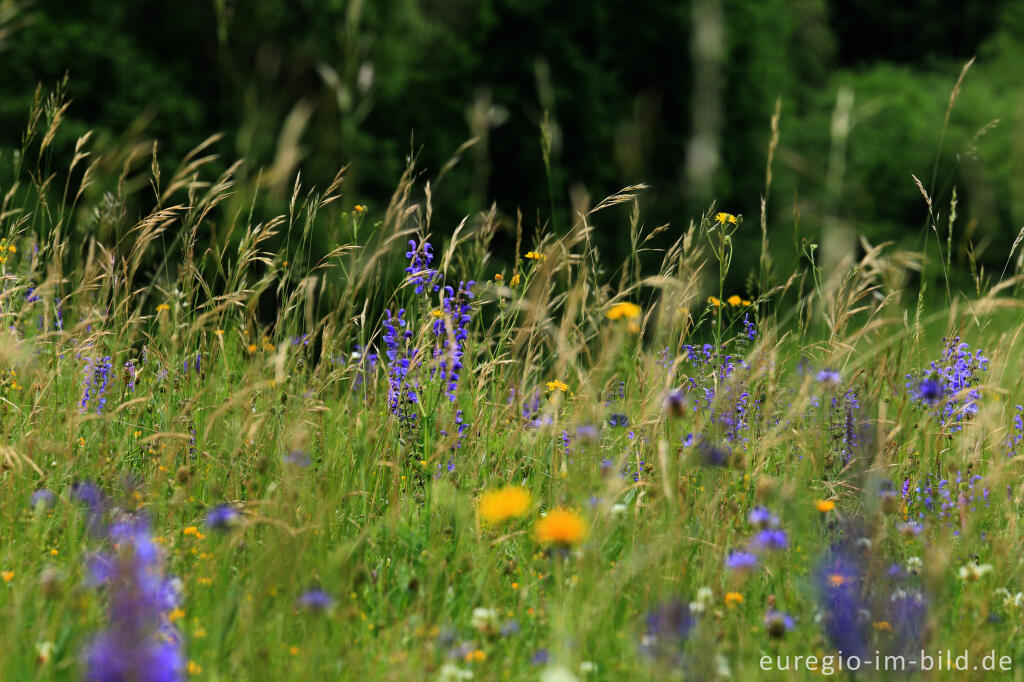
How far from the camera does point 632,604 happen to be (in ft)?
5.66

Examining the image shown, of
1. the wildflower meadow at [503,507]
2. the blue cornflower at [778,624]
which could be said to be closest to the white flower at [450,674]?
the wildflower meadow at [503,507]

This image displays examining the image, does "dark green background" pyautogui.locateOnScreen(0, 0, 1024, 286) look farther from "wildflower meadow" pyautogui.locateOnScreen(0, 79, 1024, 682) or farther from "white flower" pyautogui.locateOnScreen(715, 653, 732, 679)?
"white flower" pyautogui.locateOnScreen(715, 653, 732, 679)

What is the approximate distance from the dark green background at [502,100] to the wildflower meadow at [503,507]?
45 cm

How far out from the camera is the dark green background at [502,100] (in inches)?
330

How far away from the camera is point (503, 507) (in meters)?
1.48

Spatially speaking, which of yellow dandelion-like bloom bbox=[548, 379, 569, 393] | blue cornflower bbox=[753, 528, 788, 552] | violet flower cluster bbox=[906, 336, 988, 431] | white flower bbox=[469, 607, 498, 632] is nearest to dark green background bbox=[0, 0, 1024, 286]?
violet flower cluster bbox=[906, 336, 988, 431]

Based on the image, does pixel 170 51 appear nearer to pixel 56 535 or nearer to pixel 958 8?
pixel 56 535

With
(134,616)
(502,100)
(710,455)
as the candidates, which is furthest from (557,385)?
(502,100)

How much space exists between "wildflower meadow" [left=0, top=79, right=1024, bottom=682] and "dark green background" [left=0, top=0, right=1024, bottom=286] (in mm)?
446

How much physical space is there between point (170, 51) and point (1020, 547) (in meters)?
8.78

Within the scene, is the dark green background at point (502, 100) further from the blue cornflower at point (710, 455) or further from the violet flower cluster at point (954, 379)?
the blue cornflower at point (710, 455)

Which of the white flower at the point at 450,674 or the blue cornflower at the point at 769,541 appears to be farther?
the blue cornflower at the point at 769,541

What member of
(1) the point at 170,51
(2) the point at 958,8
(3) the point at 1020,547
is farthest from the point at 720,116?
(2) the point at 958,8

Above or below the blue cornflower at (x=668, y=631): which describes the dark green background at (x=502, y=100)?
above
